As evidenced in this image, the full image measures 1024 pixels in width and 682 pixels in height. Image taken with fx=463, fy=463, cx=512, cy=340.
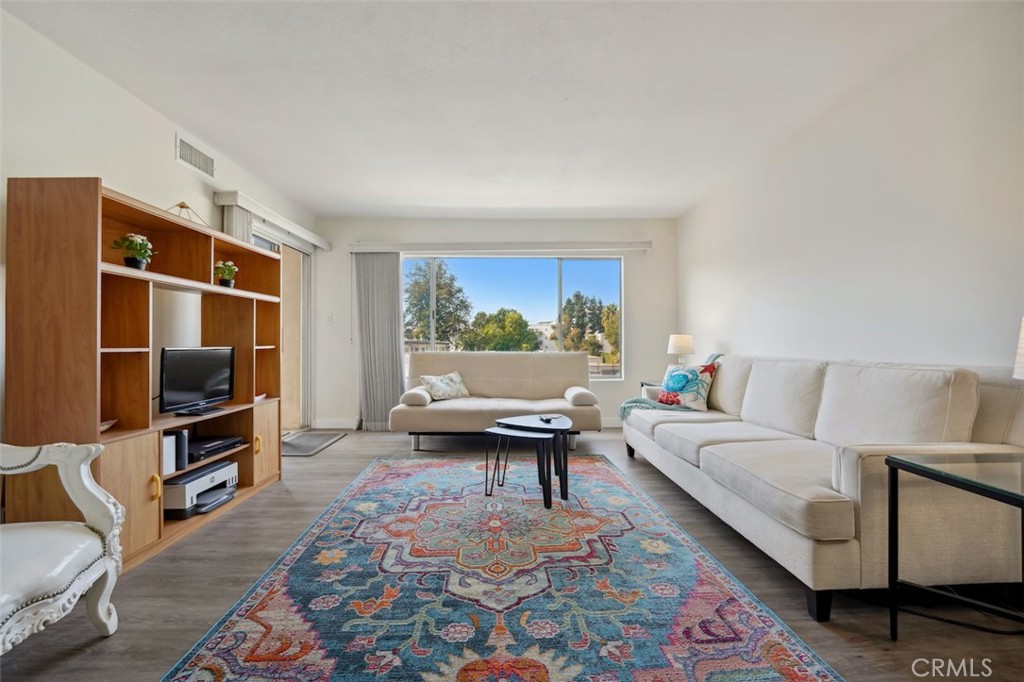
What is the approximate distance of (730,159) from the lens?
151 inches

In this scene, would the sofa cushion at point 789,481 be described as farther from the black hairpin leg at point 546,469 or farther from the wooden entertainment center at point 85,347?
the wooden entertainment center at point 85,347

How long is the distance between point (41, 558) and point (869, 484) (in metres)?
2.72

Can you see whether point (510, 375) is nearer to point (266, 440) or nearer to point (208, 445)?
point (266, 440)

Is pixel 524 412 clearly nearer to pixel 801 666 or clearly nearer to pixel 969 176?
pixel 801 666

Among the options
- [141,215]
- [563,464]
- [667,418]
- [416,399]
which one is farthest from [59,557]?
[667,418]

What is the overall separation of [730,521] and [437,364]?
3.58 metres

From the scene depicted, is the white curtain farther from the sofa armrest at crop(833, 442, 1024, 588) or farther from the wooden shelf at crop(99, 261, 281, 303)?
the sofa armrest at crop(833, 442, 1024, 588)

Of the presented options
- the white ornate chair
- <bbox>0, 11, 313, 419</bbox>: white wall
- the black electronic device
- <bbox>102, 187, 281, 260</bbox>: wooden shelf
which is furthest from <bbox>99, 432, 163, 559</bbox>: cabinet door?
<bbox>102, 187, 281, 260</bbox>: wooden shelf

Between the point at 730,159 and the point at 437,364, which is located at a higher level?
the point at 730,159

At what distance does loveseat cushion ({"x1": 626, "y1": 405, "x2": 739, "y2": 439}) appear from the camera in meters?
3.44

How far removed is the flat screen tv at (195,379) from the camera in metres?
2.62

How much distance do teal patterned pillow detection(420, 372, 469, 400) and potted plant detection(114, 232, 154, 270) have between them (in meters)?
2.81

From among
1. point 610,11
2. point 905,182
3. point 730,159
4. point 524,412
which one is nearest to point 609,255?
point 730,159
